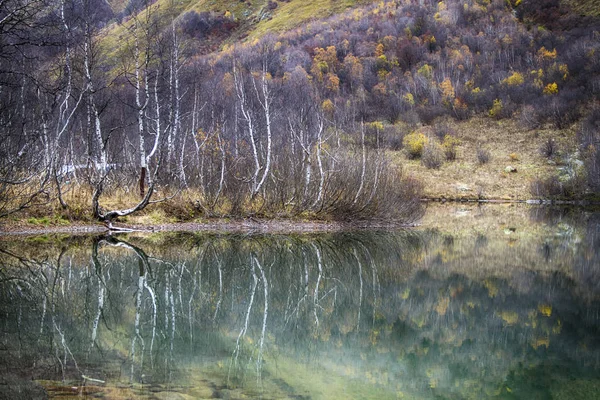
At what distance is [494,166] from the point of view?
55250mm

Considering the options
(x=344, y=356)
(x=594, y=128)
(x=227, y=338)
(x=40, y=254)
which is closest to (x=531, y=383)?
(x=344, y=356)

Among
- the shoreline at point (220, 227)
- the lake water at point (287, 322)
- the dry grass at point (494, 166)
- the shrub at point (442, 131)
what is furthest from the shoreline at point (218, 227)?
the shrub at point (442, 131)

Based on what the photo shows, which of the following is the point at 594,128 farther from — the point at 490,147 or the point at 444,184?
the point at 444,184

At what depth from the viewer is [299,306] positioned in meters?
10.2

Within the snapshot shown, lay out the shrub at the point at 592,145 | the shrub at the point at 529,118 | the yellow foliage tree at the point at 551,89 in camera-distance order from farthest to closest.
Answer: the yellow foliage tree at the point at 551,89, the shrub at the point at 529,118, the shrub at the point at 592,145

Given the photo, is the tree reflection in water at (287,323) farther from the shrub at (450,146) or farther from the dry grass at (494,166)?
the shrub at (450,146)

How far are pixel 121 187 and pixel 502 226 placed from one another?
59.7ft

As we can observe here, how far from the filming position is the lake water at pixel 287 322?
6359 millimetres

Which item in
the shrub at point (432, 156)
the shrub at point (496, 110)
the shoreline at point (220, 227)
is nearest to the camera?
the shoreline at point (220, 227)

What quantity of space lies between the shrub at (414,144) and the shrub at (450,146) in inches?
81.0

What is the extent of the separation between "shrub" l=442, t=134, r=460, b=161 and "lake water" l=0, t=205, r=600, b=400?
41034 millimetres

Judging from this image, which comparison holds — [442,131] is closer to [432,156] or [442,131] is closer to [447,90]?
[432,156]

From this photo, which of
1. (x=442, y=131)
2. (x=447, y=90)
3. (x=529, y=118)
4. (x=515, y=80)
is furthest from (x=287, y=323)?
(x=515, y=80)

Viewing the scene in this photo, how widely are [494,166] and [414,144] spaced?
8104 mm
